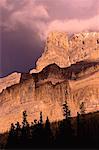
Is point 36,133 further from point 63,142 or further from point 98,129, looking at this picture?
point 98,129

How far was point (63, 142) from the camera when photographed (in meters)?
139

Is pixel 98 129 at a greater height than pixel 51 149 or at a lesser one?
greater

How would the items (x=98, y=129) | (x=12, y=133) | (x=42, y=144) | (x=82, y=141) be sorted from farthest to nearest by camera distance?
1. (x=98, y=129)
2. (x=82, y=141)
3. (x=12, y=133)
4. (x=42, y=144)

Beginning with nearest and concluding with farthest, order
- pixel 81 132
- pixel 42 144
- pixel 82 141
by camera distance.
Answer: pixel 42 144, pixel 82 141, pixel 81 132

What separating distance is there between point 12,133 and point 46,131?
41.3 feet

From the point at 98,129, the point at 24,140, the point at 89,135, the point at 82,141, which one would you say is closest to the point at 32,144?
the point at 24,140

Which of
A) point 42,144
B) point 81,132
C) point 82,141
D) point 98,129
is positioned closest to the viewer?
point 42,144

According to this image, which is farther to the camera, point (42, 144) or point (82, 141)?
point (82, 141)

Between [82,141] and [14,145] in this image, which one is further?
[82,141]

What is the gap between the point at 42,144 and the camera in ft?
431

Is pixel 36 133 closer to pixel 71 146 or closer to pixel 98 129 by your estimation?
pixel 71 146

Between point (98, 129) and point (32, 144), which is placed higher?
point (98, 129)

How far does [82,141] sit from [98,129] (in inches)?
1514

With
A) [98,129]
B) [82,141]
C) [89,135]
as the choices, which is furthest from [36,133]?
[98,129]
